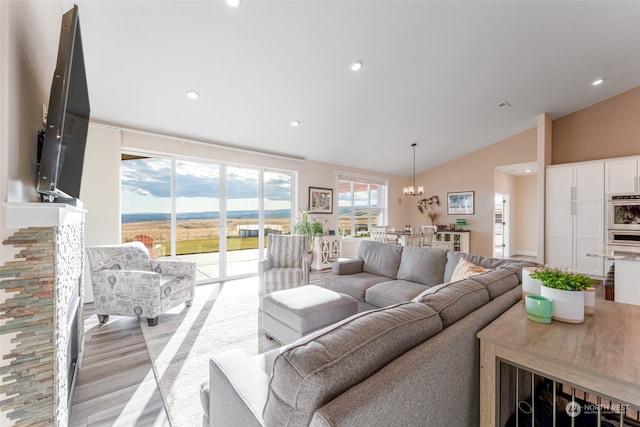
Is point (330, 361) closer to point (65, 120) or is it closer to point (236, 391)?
point (236, 391)

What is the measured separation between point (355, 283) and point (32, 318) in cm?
251

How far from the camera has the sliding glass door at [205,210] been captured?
13.2 feet

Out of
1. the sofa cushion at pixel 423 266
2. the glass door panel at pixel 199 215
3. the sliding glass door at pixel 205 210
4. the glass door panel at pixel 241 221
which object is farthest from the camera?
the glass door panel at pixel 241 221

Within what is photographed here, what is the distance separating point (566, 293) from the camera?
118cm

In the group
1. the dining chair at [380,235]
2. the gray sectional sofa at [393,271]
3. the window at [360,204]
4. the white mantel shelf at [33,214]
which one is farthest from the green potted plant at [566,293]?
Result: the window at [360,204]

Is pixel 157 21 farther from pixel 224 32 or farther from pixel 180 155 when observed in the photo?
pixel 180 155

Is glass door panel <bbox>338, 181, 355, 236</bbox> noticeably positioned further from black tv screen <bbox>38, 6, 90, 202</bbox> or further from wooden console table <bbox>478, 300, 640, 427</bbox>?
wooden console table <bbox>478, 300, 640, 427</bbox>

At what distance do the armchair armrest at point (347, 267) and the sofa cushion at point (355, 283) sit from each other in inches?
2.8

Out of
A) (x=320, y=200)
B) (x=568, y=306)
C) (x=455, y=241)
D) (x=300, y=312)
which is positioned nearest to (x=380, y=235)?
(x=320, y=200)

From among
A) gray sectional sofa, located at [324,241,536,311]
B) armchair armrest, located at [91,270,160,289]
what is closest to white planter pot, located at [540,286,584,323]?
gray sectional sofa, located at [324,241,536,311]

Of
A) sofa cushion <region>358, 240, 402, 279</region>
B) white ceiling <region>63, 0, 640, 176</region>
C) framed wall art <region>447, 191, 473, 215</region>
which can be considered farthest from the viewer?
framed wall art <region>447, 191, 473, 215</region>

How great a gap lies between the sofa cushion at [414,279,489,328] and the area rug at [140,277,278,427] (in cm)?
158

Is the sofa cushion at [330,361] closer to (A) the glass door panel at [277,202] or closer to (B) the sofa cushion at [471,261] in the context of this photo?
(B) the sofa cushion at [471,261]

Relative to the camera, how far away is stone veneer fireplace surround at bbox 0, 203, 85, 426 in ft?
3.12
